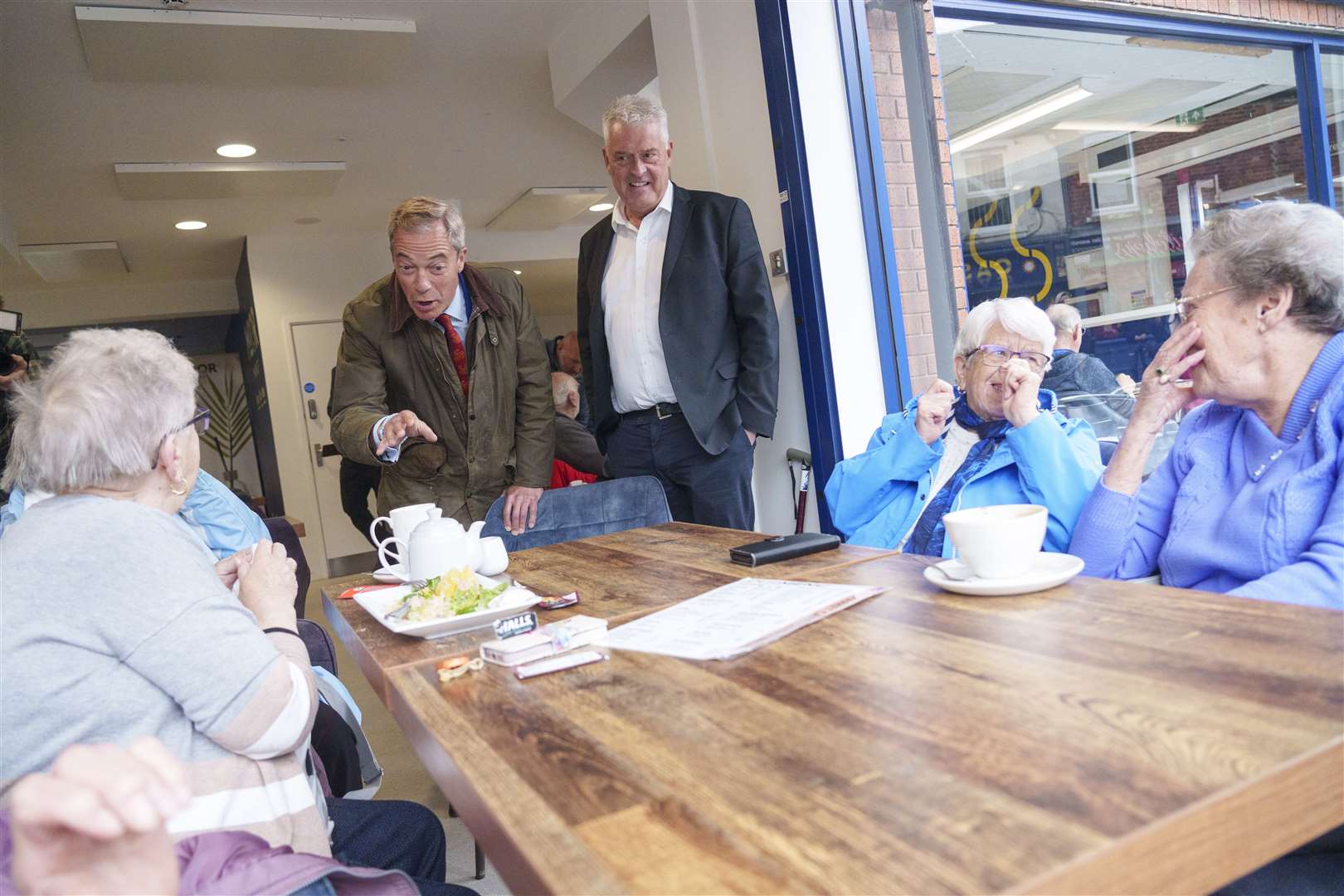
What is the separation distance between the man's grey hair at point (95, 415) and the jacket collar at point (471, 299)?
67.1 inches

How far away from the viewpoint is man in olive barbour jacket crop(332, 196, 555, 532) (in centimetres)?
300

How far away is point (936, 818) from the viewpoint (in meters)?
0.67

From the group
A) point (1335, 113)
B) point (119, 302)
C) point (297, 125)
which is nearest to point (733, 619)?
point (297, 125)

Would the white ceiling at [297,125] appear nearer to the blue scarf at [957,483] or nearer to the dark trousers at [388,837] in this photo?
the blue scarf at [957,483]

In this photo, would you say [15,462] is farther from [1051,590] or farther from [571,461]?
[571,461]

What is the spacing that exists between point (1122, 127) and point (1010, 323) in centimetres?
297

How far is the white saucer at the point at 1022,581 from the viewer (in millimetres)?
1232

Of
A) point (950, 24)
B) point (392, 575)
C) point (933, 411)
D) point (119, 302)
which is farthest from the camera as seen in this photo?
point (119, 302)

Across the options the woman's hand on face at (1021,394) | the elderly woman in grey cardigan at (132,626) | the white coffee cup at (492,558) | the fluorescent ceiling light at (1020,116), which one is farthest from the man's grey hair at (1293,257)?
the fluorescent ceiling light at (1020,116)

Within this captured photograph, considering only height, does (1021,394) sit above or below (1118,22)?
below

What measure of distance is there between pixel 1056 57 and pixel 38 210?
6.05 metres

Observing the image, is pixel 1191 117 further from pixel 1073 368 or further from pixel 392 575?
pixel 392 575

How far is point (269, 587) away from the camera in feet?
4.69

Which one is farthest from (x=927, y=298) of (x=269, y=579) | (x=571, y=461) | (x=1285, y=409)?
(x=269, y=579)
